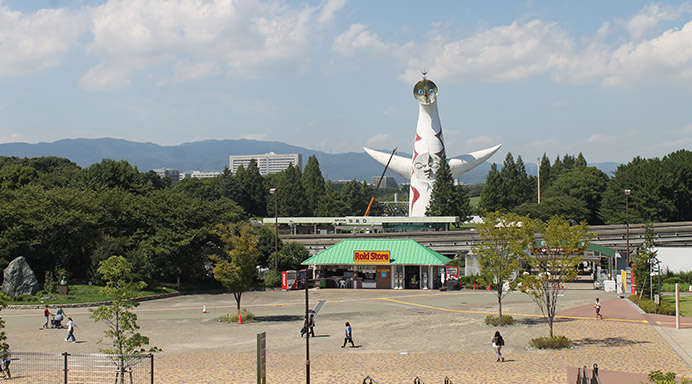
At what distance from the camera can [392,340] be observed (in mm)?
26844

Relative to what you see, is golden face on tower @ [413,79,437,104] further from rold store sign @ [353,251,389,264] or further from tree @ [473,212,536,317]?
tree @ [473,212,536,317]

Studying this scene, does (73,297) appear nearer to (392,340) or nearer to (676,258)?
(392,340)

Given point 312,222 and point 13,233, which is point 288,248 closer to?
point 13,233

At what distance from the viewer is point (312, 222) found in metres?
82.1

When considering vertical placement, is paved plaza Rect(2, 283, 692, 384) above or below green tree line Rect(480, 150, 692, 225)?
below

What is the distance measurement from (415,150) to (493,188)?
1708cm

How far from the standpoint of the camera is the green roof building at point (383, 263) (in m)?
47.4

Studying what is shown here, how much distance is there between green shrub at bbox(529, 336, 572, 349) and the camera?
2411 centimetres

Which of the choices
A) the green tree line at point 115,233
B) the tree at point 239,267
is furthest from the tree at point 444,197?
the tree at point 239,267

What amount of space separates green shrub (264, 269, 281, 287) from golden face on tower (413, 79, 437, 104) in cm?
3726

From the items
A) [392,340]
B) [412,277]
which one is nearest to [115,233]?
[412,277]

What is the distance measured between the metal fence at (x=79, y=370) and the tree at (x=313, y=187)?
8130 centimetres

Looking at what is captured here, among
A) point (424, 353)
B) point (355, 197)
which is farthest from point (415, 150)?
point (424, 353)

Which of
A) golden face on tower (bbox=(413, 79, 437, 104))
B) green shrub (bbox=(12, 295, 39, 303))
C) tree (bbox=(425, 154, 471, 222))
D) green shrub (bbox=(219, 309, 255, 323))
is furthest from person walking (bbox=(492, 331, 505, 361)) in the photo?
tree (bbox=(425, 154, 471, 222))
